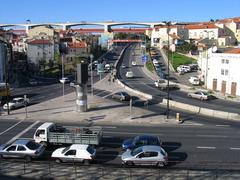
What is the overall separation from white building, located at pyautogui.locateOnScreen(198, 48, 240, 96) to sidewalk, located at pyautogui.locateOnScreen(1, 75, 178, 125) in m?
16.9

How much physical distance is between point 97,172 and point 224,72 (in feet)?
130

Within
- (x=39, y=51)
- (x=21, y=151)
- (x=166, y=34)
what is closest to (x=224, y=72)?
(x=21, y=151)

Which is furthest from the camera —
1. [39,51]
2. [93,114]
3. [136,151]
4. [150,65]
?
[39,51]

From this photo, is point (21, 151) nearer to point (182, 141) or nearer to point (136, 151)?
point (136, 151)

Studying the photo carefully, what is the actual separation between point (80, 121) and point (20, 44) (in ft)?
340

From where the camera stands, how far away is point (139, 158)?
81.3 feet

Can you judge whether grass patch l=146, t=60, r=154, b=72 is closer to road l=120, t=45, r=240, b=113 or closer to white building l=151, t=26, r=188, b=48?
road l=120, t=45, r=240, b=113

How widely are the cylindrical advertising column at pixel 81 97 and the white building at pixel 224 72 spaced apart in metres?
23.6

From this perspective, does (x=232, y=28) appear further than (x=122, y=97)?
Yes

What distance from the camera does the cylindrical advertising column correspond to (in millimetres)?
42278

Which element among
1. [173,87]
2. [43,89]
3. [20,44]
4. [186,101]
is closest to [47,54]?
[20,44]

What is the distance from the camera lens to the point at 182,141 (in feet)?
102

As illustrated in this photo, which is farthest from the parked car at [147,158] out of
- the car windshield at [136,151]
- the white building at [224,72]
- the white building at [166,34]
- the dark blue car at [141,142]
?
the white building at [166,34]

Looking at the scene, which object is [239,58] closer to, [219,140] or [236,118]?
[236,118]
